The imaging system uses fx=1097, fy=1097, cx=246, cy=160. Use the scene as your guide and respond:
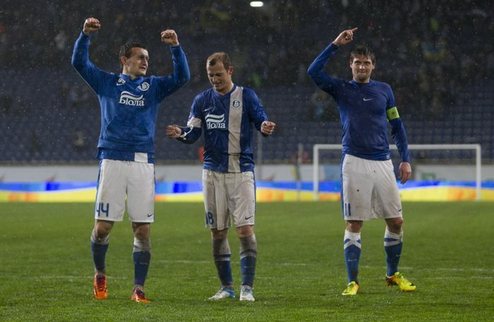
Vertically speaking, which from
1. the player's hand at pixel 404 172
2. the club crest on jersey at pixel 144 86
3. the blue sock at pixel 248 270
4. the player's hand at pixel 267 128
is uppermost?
the club crest on jersey at pixel 144 86

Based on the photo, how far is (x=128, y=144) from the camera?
7215mm

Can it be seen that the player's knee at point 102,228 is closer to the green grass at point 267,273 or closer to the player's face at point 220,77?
the green grass at point 267,273

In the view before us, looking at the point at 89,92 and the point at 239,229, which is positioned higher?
the point at 89,92

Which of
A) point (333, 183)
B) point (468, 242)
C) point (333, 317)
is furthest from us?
point (333, 183)

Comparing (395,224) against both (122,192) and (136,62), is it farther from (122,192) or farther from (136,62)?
(136,62)

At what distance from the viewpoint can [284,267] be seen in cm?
995

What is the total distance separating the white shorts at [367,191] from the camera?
7.86m

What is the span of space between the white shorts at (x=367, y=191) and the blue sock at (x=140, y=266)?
152 cm

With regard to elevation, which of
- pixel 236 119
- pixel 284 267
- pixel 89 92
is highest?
pixel 89 92

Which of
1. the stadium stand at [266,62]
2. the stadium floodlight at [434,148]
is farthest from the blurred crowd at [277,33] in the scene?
the stadium floodlight at [434,148]

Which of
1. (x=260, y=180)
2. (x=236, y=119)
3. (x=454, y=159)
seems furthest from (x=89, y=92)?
(x=236, y=119)

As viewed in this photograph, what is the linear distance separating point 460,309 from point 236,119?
1.94 m

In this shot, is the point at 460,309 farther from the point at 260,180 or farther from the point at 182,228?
the point at 260,180

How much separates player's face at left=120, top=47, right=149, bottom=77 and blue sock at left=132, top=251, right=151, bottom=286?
120 cm
